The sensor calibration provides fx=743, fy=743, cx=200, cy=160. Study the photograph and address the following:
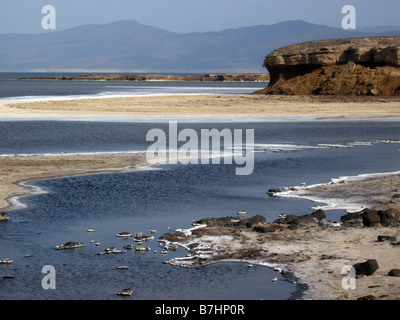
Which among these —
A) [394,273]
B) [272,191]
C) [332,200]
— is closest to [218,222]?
[332,200]

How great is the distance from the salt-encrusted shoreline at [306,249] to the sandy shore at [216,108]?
26.3 m

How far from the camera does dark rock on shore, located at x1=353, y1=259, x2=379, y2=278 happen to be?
410 inches

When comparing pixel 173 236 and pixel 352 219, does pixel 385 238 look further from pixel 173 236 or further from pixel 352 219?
pixel 173 236

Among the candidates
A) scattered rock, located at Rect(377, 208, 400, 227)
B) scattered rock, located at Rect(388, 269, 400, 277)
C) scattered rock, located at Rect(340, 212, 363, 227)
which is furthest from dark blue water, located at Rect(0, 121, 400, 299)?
scattered rock, located at Rect(388, 269, 400, 277)

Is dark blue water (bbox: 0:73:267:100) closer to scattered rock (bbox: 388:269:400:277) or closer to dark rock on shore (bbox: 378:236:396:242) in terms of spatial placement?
dark rock on shore (bbox: 378:236:396:242)

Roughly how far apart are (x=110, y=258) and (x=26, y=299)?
7.16 feet

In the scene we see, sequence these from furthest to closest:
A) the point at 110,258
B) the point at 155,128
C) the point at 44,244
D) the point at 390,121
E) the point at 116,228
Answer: the point at 390,121 → the point at 155,128 → the point at 116,228 → the point at 44,244 → the point at 110,258

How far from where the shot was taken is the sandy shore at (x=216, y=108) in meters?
40.4

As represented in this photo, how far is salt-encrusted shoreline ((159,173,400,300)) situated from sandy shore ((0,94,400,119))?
26270 millimetres

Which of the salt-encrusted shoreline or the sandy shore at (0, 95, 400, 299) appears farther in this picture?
the sandy shore at (0, 95, 400, 299)

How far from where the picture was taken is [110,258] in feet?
38.2

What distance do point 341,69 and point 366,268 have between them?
4889cm
